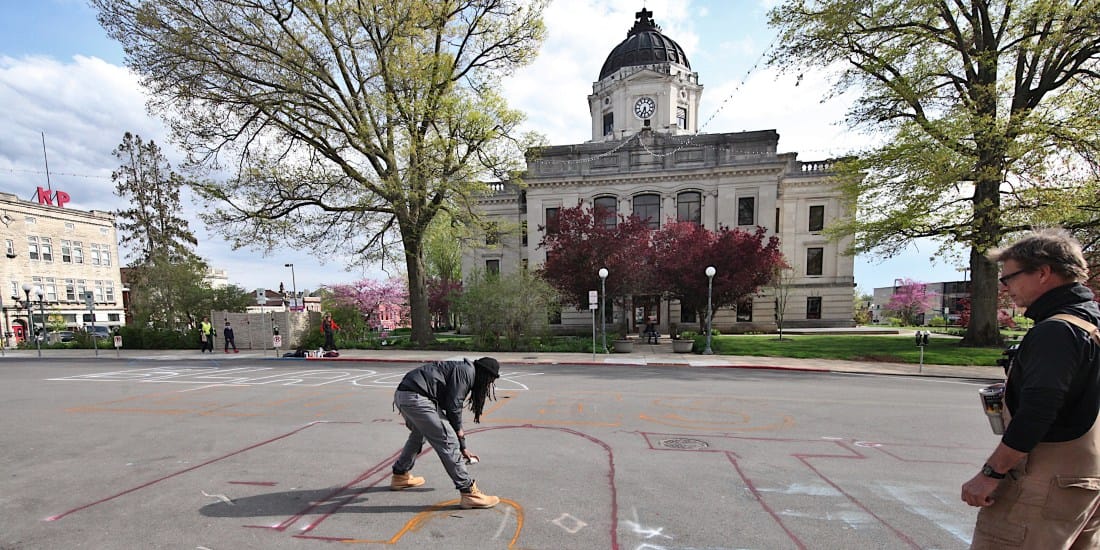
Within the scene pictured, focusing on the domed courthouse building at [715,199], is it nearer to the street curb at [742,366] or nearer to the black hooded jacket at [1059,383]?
the street curb at [742,366]

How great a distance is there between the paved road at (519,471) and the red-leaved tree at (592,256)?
10840mm

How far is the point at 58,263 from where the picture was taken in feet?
138

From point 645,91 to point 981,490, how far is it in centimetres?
4119

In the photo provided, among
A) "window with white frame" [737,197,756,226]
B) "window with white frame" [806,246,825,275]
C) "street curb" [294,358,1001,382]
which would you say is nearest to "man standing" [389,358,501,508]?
"street curb" [294,358,1001,382]

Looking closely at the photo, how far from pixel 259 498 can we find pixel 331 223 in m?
17.2

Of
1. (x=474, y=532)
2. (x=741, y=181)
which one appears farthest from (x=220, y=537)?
(x=741, y=181)

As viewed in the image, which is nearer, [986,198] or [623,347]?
[986,198]

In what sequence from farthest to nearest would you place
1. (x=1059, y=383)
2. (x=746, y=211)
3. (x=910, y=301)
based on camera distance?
(x=910, y=301), (x=746, y=211), (x=1059, y=383)

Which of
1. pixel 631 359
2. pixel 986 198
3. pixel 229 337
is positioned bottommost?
pixel 631 359

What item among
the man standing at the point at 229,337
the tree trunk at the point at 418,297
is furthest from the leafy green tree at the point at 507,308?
the man standing at the point at 229,337

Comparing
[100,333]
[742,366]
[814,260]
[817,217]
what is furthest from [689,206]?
[100,333]

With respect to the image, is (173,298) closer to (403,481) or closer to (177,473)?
(177,473)

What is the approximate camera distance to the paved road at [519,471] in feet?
11.8

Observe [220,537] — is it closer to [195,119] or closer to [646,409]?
[646,409]
